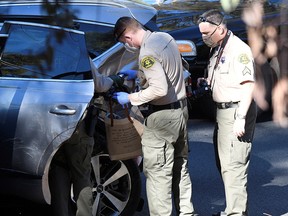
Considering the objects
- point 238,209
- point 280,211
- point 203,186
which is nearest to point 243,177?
point 238,209

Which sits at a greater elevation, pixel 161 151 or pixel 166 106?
pixel 166 106

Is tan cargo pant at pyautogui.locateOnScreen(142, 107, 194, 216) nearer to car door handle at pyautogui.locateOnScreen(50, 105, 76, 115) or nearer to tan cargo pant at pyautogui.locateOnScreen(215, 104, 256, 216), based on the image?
tan cargo pant at pyautogui.locateOnScreen(215, 104, 256, 216)

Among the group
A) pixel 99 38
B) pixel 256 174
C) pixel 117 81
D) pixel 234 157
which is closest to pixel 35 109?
pixel 117 81

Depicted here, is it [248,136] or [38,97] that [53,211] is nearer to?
[38,97]

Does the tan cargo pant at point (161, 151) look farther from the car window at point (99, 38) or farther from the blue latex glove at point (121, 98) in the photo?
the car window at point (99, 38)

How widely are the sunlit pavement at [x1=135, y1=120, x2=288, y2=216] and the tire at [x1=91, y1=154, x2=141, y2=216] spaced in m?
0.40

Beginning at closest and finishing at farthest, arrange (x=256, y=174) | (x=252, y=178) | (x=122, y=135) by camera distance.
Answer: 1. (x=122, y=135)
2. (x=252, y=178)
3. (x=256, y=174)

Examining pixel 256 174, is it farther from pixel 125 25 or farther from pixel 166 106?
pixel 125 25

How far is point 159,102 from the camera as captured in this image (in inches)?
156

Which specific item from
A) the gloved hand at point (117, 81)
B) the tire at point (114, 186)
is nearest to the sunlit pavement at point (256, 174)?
the tire at point (114, 186)

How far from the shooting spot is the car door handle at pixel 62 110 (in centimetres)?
366

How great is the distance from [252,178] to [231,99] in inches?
69.2

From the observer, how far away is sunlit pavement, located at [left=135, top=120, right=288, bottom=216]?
4883 mm

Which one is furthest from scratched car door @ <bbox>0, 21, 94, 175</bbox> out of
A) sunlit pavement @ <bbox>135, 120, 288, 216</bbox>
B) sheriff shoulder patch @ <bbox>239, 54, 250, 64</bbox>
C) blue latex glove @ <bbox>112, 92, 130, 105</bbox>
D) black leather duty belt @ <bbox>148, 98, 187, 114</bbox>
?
sunlit pavement @ <bbox>135, 120, 288, 216</bbox>
